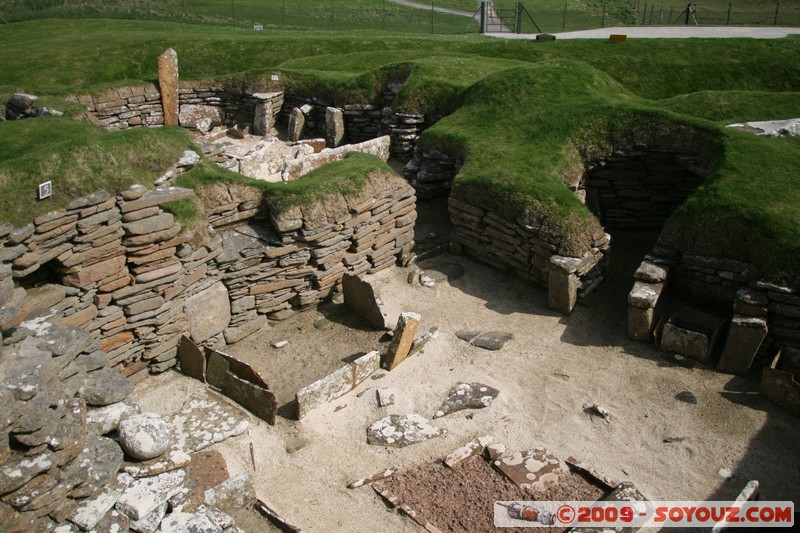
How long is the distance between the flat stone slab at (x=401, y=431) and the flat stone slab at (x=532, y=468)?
1.00 meters

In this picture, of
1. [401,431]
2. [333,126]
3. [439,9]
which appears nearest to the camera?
[401,431]

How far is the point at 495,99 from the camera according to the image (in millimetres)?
15312

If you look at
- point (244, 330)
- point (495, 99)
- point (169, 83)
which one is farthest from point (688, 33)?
point (244, 330)

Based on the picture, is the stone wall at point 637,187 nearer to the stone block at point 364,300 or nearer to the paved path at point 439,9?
the stone block at point 364,300

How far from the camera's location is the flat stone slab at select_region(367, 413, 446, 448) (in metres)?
9.20

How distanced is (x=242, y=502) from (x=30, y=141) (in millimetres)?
7042

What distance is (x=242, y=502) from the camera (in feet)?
26.6

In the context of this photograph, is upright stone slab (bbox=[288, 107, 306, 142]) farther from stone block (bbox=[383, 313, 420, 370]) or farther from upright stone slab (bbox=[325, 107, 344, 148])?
stone block (bbox=[383, 313, 420, 370])

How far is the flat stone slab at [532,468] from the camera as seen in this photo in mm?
8547

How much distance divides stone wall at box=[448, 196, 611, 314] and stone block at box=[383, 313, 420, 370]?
266cm

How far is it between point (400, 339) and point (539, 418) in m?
2.37

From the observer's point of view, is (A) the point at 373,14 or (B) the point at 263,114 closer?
(B) the point at 263,114

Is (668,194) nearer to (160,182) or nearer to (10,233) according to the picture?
(160,182)

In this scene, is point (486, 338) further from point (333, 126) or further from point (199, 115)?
point (199, 115)
